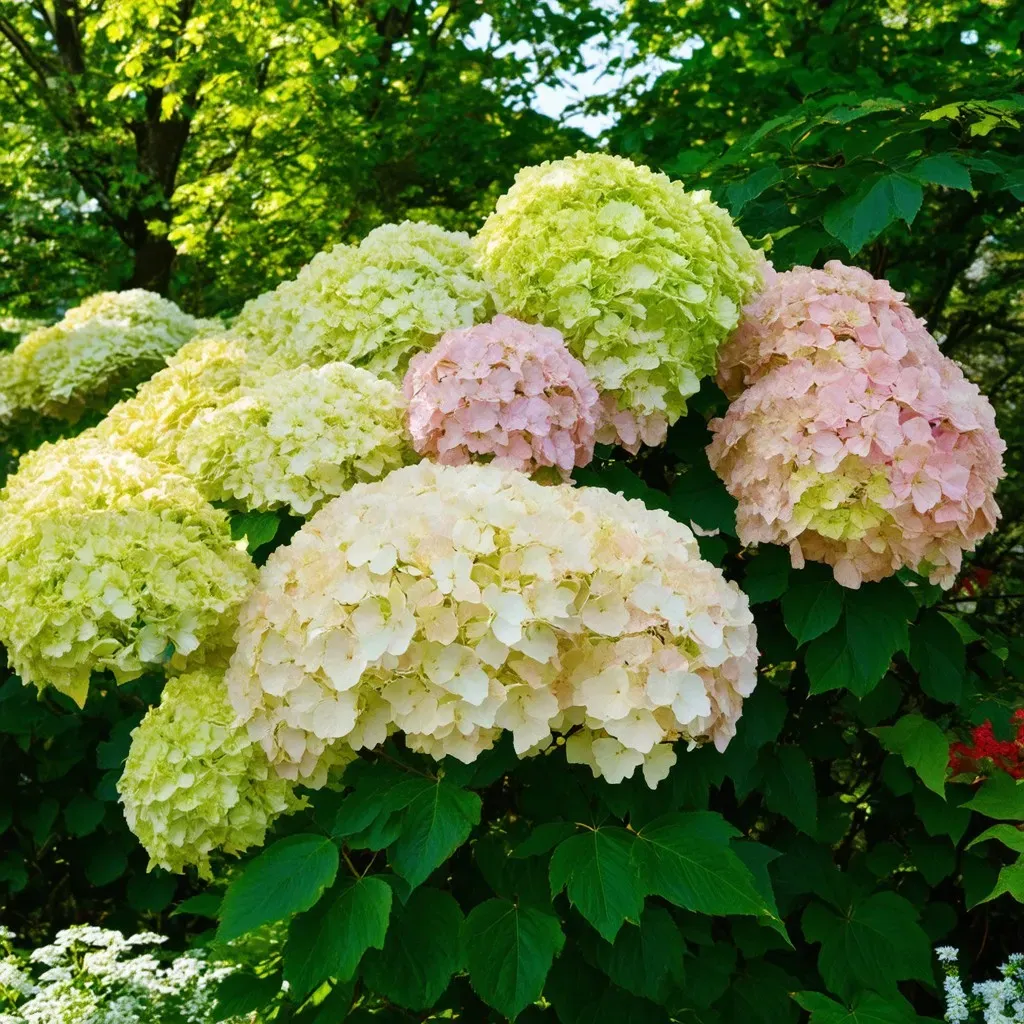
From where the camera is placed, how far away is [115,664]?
1934mm

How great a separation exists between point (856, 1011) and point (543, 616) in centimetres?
125

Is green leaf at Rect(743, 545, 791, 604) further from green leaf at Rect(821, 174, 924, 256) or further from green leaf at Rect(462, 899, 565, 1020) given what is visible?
green leaf at Rect(462, 899, 565, 1020)

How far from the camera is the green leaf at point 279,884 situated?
160 cm

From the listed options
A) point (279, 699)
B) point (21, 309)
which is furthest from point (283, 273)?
point (279, 699)

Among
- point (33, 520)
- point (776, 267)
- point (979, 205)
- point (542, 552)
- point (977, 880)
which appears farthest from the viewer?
point (979, 205)

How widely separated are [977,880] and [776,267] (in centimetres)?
186

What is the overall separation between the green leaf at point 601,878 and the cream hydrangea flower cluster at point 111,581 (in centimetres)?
83

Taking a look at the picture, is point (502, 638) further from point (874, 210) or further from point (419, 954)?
point (874, 210)

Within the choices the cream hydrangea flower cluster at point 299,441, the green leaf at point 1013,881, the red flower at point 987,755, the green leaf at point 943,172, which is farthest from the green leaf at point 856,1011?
the green leaf at point 943,172

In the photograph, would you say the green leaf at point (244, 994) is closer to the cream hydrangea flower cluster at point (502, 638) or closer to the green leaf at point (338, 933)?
the green leaf at point (338, 933)

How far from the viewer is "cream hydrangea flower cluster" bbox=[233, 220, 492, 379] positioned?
8.23ft

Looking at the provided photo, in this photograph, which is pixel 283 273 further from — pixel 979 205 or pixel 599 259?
pixel 599 259

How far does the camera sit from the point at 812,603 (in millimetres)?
2217

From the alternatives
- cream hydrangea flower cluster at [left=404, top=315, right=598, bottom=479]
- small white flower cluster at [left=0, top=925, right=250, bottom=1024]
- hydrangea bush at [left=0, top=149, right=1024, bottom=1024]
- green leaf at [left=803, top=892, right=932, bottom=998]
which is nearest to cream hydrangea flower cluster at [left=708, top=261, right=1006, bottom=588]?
hydrangea bush at [left=0, top=149, right=1024, bottom=1024]
